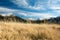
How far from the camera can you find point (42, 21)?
6457 mm

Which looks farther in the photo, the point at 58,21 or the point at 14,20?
the point at 58,21

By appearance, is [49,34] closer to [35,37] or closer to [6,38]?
[35,37]

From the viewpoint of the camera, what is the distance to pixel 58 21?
7.61 m

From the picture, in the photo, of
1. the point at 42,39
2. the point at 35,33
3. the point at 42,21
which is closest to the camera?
the point at 42,39

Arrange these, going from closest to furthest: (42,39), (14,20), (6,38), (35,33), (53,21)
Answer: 1. (6,38)
2. (42,39)
3. (35,33)
4. (14,20)
5. (53,21)

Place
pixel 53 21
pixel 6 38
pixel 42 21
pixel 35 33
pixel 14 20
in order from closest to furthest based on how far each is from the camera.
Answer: pixel 6 38, pixel 35 33, pixel 14 20, pixel 42 21, pixel 53 21

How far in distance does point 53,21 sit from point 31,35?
A: 3153 mm

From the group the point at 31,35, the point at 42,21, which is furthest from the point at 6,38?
the point at 42,21

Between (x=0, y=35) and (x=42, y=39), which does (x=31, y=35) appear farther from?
(x=0, y=35)

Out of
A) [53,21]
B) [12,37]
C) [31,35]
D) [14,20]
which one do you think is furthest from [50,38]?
[53,21]

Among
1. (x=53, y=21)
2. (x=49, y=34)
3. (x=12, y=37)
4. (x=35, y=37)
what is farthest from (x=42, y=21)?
(x=12, y=37)

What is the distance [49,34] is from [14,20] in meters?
1.63

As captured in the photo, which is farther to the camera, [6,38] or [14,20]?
[14,20]

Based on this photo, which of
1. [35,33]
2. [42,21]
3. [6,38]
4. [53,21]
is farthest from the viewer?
[53,21]
